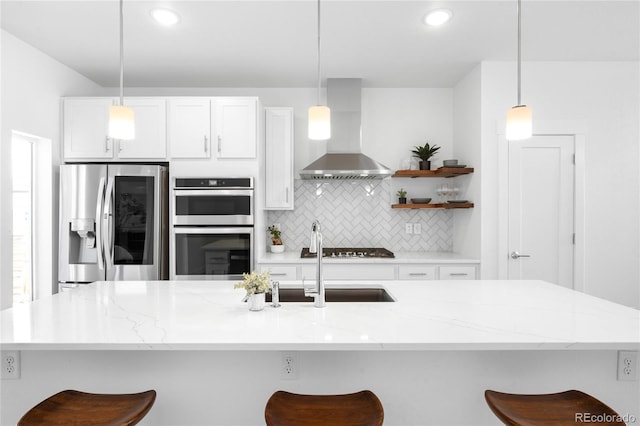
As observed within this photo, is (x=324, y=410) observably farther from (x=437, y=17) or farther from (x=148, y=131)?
(x=148, y=131)

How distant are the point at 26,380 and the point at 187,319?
0.71 m

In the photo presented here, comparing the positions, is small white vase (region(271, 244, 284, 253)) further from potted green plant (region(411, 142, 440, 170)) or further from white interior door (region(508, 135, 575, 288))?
white interior door (region(508, 135, 575, 288))

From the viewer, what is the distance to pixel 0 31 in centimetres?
282

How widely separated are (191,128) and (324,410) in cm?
292

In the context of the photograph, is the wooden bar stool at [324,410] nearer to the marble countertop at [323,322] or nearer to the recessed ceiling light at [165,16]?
the marble countertop at [323,322]

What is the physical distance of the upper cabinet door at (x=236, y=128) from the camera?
3557mm

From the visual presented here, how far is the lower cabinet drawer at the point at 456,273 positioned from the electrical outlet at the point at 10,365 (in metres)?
3.09

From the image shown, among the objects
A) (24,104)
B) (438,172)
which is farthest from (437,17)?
(24,104)

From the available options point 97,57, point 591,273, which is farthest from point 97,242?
point 591,273

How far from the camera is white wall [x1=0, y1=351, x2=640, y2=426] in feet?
5.27

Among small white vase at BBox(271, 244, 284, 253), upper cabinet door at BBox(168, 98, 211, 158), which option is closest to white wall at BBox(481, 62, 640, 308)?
small white vase at BBox(271, 244, 284, 253)

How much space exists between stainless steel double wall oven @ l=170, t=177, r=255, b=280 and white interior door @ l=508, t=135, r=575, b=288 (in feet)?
7.88

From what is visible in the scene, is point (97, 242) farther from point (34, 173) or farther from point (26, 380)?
point (26, 380)

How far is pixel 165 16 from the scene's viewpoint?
8.61 feet
